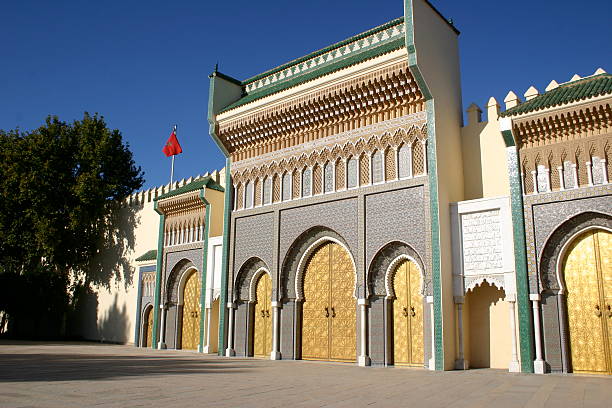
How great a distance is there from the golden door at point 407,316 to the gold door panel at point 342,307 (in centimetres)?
90

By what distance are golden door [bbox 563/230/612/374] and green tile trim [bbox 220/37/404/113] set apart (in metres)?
4.73

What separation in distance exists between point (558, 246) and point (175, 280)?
1007 centimetres

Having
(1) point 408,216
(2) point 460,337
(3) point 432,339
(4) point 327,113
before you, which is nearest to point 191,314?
(4) point 327,113

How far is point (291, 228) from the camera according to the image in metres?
11.8

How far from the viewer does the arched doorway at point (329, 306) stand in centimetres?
1063

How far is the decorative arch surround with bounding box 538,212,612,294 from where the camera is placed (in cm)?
846

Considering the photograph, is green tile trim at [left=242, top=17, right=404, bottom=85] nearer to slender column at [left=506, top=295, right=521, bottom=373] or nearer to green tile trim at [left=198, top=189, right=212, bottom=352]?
green tile trim at [left=198, top=189, right=212, bottom=352]

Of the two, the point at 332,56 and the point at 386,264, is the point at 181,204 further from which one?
the point at 386,264

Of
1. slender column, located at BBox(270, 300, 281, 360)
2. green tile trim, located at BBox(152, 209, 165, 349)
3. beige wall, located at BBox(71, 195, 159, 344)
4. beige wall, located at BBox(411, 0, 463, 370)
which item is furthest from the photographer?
beige wall, located at BBox(71, 195, 159, 344)

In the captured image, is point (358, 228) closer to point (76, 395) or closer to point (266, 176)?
point (266, 176)

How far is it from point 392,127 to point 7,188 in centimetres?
1393

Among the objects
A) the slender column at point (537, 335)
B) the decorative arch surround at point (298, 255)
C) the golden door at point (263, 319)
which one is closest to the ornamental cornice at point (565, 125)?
the slender column at point (537, 335)

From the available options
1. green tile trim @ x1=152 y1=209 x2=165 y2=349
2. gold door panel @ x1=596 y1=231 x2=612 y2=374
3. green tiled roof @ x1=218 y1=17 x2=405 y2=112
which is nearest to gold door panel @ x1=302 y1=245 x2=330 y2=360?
green tiled roof @ x1=218 y1=17 x2=405 y2=112

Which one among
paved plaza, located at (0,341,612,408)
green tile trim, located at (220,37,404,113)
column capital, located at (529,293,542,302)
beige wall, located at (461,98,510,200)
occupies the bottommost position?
paved plaza, located at (0,341,612,408)
